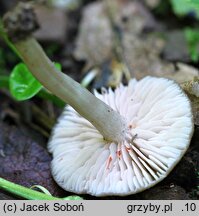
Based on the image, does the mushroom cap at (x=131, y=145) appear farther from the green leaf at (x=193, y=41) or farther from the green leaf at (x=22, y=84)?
the green leaf at (x=193, y=41)

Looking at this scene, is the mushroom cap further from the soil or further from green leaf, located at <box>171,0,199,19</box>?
green leaf, located at <box>171,0,199,19</box>

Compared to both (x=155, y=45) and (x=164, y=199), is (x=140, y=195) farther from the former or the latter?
(x=155, y=45)

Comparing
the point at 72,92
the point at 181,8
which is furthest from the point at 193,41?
the point at 72,92

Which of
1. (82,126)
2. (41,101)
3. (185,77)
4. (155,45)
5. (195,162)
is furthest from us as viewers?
(155,45)

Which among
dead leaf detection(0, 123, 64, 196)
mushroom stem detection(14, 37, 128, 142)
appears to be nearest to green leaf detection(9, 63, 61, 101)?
dead leaf detection(0, 123, 64, 196)

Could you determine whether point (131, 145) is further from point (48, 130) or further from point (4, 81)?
point (4, 81)

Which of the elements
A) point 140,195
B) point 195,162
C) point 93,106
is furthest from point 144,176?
point 93,106
